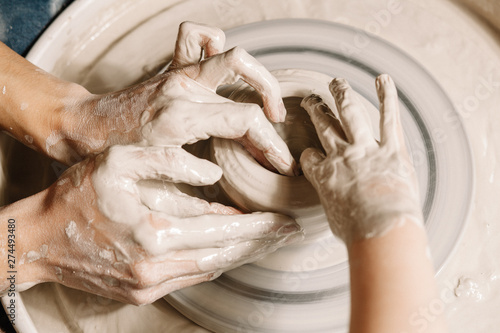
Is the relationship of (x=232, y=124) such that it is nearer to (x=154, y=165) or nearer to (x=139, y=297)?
(x=154, y=165)

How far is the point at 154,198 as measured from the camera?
1.21 meters

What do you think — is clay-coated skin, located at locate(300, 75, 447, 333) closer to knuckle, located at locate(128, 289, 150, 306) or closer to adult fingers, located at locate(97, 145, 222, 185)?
adult fingers, located at locate(97, 145, 222, 185)

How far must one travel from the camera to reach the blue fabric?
1820 millimetres

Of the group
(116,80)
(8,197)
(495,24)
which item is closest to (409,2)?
(495,24)

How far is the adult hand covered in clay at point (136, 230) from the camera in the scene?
112cm

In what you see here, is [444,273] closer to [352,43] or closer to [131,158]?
[352,43]

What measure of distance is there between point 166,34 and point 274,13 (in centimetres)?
46

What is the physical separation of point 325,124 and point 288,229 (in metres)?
0.31

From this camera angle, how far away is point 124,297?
4.06 ft

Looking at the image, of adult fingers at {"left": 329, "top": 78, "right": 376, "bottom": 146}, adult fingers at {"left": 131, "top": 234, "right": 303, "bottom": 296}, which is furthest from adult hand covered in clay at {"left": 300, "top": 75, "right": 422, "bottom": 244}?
adult fingers at {"left": 131, "top": 234, "right": 303, "bottom": 296}

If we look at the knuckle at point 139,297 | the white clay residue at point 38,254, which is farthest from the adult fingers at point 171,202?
the white clay residue at point 38,254

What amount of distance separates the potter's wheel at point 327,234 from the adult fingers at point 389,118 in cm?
36

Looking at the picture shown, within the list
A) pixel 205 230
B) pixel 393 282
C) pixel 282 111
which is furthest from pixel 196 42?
pixel 393 282

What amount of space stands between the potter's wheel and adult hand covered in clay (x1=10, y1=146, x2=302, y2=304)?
0.11 meters
